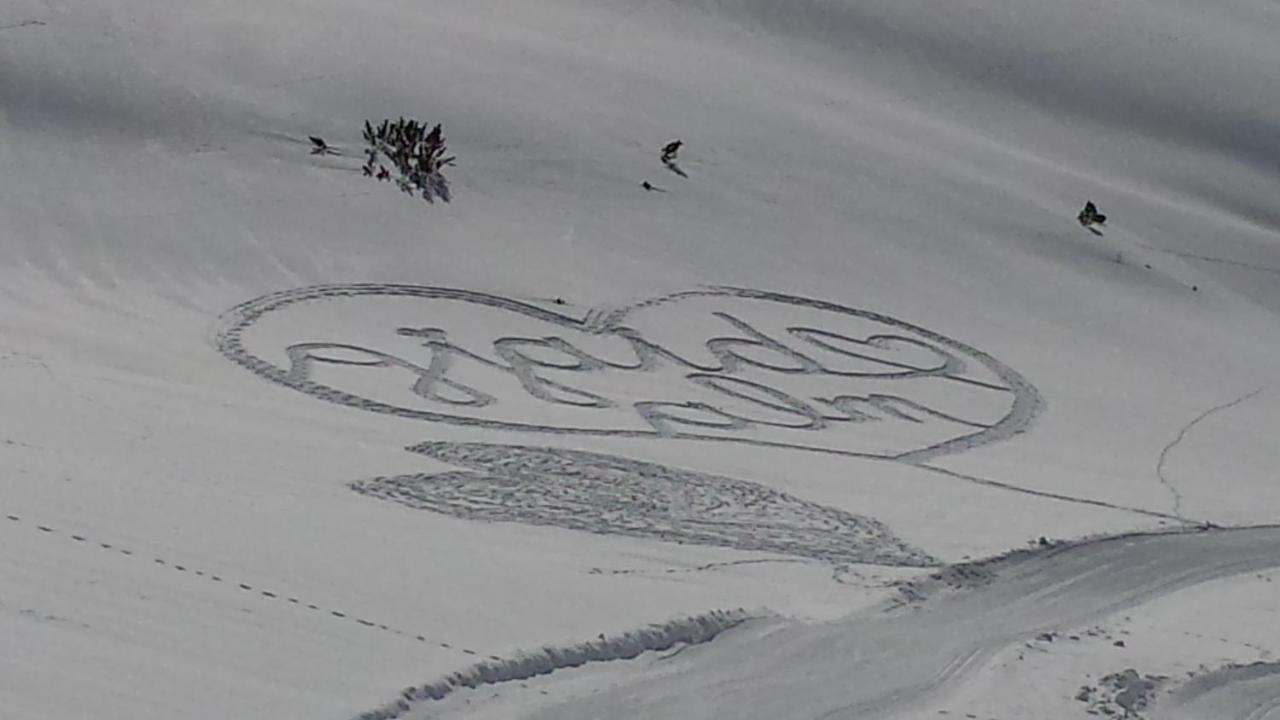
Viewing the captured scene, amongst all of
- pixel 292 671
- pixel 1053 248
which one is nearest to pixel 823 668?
pixel 292 671

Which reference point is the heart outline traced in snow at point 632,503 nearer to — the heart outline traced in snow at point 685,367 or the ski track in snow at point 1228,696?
the heart outline traced in snow at point 685,367

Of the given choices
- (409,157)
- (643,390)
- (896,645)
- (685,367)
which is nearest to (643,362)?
(685,367)

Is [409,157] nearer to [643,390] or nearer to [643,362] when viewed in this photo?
[643,362]

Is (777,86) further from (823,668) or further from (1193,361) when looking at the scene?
(823,668)

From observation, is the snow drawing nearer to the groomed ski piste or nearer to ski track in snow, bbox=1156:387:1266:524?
the groomed ski piste

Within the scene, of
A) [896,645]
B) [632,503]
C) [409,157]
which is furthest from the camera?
[409,157]

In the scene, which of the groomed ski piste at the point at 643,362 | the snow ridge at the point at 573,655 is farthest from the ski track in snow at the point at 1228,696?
the snow ridge at the point at 573,655

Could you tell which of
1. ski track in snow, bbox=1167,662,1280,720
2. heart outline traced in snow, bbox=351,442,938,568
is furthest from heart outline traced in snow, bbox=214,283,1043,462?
ski track in snow, bbox=1167,662,1280,720
